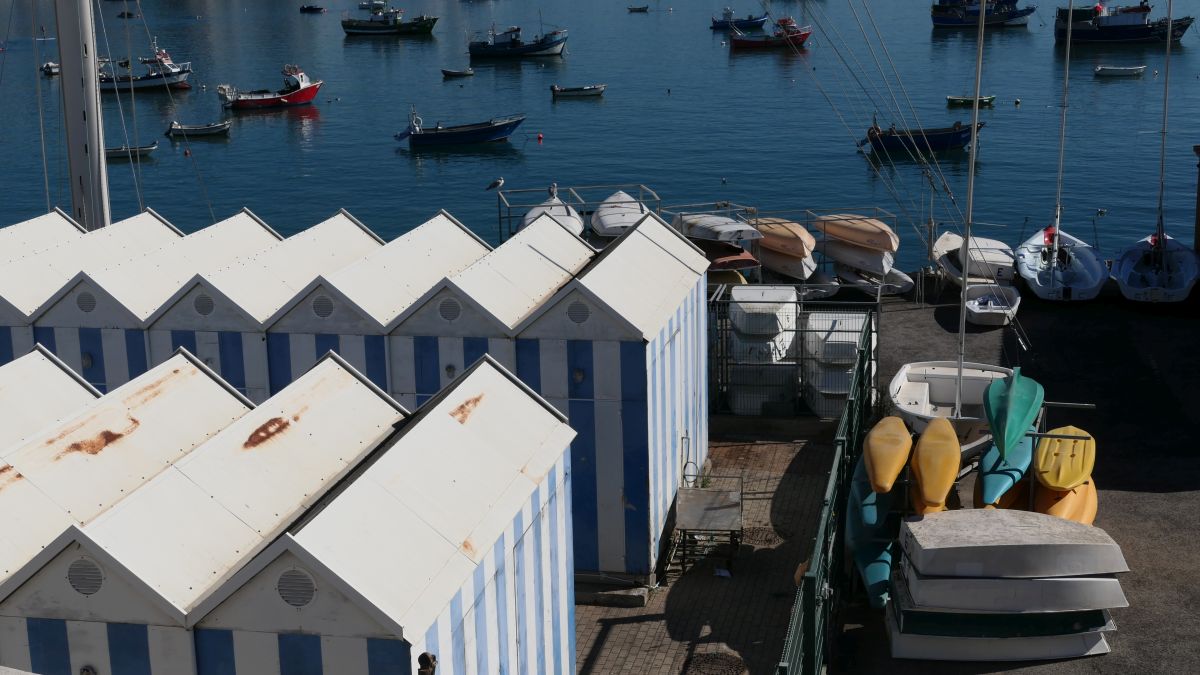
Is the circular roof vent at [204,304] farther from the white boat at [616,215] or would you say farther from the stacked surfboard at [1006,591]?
the white boat at [616,215]

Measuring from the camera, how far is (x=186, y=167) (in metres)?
75.0

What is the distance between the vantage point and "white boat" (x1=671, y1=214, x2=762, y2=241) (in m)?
33.2

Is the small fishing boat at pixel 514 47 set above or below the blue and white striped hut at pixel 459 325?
above

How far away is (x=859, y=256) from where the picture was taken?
3491cm

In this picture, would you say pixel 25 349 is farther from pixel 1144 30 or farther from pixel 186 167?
pixel 1144 30

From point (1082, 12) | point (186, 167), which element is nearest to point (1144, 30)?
point (1082, 12)

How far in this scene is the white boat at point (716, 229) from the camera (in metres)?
33.2

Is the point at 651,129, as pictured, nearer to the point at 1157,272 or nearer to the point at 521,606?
the point at 1157,272

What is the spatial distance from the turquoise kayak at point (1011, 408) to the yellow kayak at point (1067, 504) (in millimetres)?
700

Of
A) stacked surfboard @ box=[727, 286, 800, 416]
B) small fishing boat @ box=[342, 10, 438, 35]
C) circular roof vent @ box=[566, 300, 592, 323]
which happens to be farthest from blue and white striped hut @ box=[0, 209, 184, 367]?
small fishing boat @ box=[342, 10, 438, 35]

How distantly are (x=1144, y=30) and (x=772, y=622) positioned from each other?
327 ft

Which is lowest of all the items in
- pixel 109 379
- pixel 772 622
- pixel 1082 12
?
pixel 772 622

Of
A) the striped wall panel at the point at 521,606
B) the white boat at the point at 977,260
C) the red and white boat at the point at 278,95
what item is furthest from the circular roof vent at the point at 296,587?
the red and white boat at the point at 278,95

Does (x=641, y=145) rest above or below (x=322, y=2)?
below
